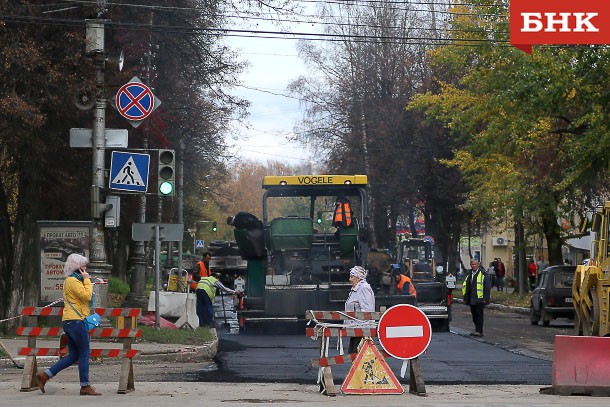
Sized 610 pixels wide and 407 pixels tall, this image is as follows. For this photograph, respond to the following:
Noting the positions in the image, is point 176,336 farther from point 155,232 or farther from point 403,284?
point 403,284

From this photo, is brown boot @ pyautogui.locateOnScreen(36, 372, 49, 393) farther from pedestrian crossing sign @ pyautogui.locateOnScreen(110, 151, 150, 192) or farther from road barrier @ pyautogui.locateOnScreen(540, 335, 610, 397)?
pedestrian crossing sign @ pyautogui.locateOnScreen(110, 151, 150, 192)

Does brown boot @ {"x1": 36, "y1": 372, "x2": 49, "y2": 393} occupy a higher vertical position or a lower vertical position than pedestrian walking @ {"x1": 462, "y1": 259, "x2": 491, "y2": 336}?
lower

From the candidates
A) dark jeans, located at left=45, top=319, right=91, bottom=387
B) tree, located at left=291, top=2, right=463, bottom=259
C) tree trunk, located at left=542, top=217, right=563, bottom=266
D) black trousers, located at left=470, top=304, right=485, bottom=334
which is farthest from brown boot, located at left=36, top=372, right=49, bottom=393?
tree, located at left=291, top=2, right=463, bottom=259

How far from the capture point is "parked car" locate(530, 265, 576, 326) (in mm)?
31625

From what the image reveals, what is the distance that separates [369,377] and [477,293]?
1247 cm

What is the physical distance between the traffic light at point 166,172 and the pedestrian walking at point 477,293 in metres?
8.68

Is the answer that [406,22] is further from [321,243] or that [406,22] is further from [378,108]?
[321,243]

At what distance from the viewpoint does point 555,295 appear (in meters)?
31.7

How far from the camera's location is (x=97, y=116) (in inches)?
789

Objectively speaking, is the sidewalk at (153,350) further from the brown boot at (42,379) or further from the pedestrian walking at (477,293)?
the pedestrian walking at (477,293)

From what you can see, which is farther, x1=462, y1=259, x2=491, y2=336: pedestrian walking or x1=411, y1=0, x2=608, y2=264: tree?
x1=411, y1=0, x2=608, y2=264: tree

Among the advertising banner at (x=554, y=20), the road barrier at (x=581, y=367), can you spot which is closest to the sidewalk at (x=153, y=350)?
the road barrier at (x=581, y=367)

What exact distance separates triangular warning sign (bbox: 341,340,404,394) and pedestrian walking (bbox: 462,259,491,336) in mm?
12327

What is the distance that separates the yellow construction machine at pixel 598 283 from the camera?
2191 centimetres
